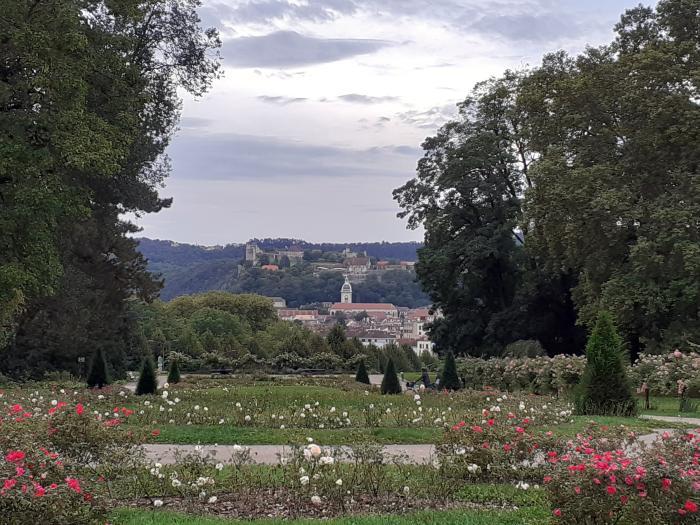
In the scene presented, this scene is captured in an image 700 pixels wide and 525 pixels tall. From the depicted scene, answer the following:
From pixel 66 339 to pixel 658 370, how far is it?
2239 centimetres

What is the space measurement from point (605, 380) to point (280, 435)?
6.44 m

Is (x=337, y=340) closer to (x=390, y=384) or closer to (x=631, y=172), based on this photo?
(x=631, y=172)

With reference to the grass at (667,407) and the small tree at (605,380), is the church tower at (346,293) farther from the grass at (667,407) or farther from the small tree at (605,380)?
the small tree at (605,380)

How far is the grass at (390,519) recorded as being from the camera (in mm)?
6059

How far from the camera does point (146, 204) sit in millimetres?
31438

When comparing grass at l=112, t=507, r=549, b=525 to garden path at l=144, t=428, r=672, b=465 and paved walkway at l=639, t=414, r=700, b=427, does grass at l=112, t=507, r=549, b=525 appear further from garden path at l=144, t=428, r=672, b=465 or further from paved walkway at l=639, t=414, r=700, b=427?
paved walkway at l=639, t=414, r=700, b=427

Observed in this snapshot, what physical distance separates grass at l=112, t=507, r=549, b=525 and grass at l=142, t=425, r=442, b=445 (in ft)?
14.6

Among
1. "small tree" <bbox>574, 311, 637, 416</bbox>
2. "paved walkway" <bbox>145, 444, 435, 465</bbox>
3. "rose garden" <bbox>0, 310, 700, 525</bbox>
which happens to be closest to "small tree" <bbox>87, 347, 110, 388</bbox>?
"rose garden" <bbox>0, 310, 700, 525</bbox>

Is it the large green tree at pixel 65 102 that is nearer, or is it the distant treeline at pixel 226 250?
the large green tree at pixel 65 102

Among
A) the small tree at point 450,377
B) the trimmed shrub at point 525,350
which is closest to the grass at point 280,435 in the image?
the small tree at point 450,377

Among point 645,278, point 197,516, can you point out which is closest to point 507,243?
point 645,278

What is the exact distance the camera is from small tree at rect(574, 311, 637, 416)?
1395cm

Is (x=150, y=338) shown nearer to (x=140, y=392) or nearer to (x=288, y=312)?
(x=140, y=392)

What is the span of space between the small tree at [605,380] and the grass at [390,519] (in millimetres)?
8056
